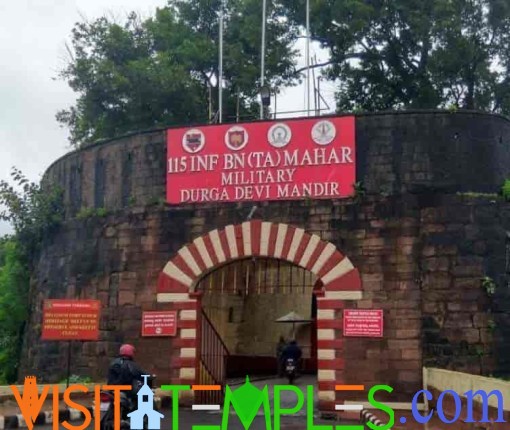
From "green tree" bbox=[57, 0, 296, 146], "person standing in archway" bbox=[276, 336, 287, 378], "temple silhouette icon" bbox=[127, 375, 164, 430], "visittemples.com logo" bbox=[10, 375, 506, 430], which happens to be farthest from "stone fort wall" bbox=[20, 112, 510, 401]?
"green tree" bbox=[57, 0, 296, 146]

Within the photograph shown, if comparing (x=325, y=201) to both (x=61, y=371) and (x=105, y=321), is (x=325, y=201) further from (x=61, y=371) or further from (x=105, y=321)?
(x=61, y=371)

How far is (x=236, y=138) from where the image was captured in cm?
1240

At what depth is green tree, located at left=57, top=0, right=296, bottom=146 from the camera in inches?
813

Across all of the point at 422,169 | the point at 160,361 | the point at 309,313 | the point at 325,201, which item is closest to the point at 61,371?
the point at 160,361

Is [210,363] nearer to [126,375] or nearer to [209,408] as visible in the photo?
[209,408]

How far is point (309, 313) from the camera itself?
2003 cm

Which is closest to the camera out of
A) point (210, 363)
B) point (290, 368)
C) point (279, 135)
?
point (279, 135)

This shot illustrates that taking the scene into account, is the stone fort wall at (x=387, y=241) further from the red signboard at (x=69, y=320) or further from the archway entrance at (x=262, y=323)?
the archway entrance at (x=262, y=323)

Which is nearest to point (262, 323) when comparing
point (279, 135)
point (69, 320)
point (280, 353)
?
point (280, 353)

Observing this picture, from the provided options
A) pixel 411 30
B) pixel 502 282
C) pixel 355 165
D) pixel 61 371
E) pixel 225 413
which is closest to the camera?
pixel 225 413

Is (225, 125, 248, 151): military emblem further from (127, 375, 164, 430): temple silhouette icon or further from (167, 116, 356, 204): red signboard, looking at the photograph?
(127, 375, 164, 430): temple silhouette icon

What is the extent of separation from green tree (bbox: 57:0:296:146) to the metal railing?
9609mm

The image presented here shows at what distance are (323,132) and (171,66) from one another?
32.3ft

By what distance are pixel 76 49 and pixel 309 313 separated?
10.1 meters
